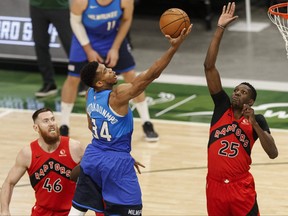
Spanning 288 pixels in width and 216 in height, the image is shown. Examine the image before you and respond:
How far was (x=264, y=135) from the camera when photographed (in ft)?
23.1

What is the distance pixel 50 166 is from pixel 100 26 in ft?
10.6

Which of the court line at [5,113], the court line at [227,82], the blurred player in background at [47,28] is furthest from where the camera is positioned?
the court line at [227,82]

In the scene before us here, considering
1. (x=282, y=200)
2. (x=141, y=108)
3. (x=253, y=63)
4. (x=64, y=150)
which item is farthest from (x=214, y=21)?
(x=64, y=150)

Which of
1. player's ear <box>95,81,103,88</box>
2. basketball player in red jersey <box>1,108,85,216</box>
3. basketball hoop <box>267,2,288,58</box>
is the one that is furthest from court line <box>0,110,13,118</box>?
player's ear <box>95,81,103,88</box>

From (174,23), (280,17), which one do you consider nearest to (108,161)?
(174,23)

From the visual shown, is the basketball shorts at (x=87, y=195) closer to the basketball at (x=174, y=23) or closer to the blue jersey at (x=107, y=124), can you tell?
the blue jersey at (x=107, y=124)

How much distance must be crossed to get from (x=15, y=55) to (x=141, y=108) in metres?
3.63

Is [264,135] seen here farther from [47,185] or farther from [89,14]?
[89,14]

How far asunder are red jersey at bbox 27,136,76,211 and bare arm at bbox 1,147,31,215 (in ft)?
0.17

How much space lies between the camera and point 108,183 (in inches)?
285

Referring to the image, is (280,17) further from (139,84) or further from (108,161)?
(108,161)

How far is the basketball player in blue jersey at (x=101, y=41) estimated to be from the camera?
10.4 meters

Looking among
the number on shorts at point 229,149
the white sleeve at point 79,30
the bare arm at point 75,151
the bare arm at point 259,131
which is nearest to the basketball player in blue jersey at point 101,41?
the white sleeve at point 79,30

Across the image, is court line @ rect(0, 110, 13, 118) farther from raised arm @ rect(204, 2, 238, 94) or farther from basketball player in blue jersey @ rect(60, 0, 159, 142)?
raised arm @ rect(204, 2, 238, 94)
